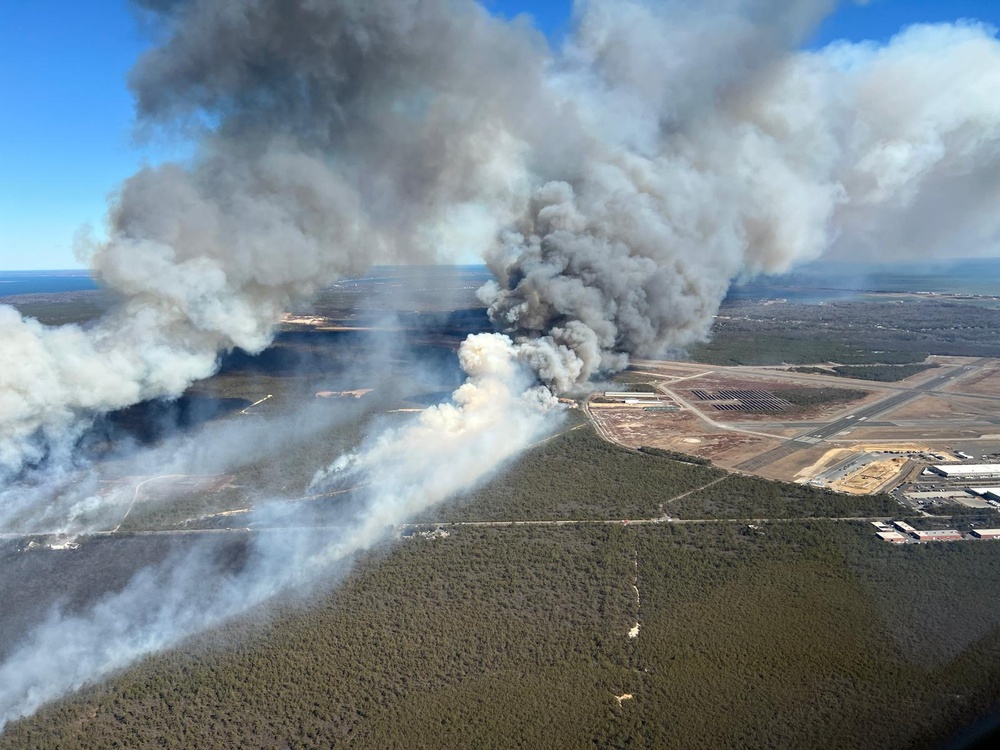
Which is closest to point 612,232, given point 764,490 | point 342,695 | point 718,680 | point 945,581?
point 764,490

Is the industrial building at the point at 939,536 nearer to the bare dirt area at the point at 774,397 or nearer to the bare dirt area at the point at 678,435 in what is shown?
the bare dirt area at the point at 678,435

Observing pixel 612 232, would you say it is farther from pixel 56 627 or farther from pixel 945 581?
pixel 56 627

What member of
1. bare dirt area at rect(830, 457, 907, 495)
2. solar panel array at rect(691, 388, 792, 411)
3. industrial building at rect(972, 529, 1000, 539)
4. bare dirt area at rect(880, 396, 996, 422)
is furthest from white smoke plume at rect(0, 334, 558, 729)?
bare dirt area at rect(880, 396, 996, 422)

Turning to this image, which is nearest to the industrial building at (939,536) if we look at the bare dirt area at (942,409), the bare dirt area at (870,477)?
the bare dirt area at (870,477)

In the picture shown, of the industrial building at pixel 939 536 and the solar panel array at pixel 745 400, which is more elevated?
the industrial building at pixel 939 536

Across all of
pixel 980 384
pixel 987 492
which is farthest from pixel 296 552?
pixel 980 384

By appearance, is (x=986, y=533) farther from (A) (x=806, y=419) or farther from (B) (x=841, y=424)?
(A) (x=806, y=419)

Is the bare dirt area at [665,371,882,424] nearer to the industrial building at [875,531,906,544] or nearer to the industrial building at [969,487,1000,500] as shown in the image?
the industrial building at [969,487,1000,500]
